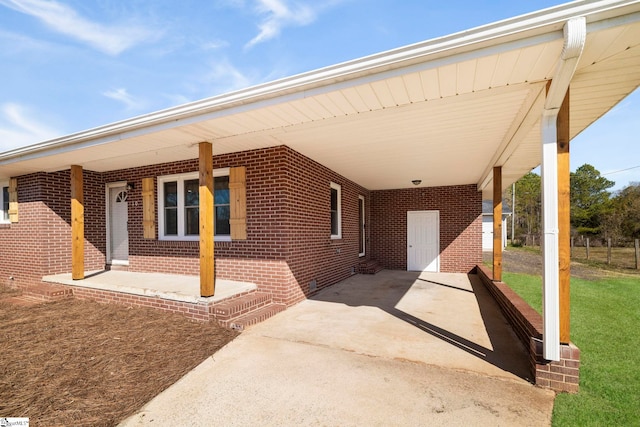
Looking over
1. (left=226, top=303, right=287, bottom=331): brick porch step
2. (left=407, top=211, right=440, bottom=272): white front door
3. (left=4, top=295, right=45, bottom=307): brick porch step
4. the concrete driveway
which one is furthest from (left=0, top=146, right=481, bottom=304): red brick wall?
the concrete driveway

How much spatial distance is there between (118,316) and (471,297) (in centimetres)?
642

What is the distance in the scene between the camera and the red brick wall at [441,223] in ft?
32.0

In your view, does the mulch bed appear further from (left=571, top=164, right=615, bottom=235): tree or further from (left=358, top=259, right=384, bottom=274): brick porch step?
(left=571, top=164, right=615, bottom=235): tree

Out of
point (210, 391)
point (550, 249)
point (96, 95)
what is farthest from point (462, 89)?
point (96, 95)

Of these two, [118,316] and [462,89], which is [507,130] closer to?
[462,89]

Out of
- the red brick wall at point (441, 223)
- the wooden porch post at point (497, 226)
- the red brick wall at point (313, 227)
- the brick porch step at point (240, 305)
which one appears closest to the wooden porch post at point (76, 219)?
the brick porch step at point (240, 305)

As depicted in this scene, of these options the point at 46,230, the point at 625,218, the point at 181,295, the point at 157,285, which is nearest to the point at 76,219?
the point at 46,230

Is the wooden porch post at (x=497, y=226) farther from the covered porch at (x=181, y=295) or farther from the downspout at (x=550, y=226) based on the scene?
the covered porch at (x=181, y=295)

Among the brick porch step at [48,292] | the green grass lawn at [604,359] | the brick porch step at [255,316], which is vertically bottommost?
the green grass lawn at [604,359]

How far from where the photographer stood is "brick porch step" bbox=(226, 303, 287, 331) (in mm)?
4223

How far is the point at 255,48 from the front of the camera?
5.75m

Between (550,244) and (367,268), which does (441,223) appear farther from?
(550,244)

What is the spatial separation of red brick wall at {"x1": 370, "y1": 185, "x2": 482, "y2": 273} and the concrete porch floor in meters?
6.32

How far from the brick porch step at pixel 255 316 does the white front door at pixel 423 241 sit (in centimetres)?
640
